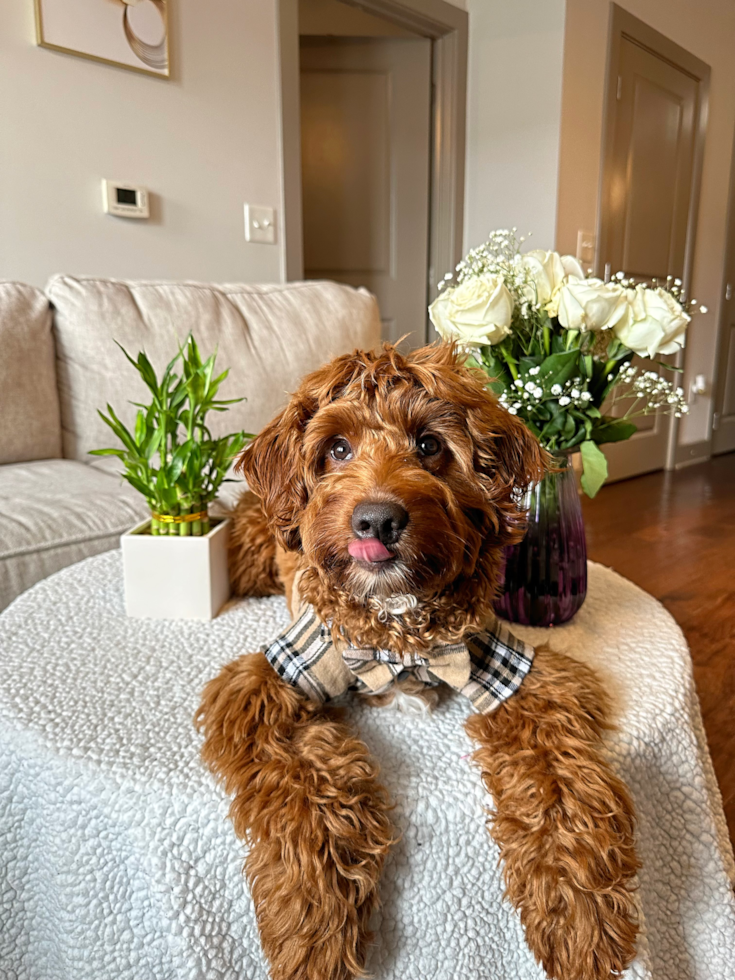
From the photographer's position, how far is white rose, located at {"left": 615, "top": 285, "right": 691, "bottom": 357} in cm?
91

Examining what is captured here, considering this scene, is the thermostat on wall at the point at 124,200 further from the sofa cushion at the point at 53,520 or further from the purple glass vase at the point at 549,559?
the purple glass vase at the point at 549,559

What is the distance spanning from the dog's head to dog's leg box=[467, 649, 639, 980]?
0.60 ft

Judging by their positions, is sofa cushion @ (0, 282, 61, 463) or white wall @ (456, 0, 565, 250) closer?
sofa cushion @ (0, 282, 61, 463)

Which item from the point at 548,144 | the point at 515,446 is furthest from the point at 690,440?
the point at 515,446

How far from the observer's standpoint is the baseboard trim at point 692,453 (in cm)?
492

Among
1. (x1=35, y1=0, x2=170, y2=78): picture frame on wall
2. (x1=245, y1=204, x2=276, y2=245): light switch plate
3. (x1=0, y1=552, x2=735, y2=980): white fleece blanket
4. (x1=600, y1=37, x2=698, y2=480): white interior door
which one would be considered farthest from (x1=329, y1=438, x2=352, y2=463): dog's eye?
(x1=600, y1=37, x2=698, y2=480): white interior door

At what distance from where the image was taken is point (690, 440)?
5.04m

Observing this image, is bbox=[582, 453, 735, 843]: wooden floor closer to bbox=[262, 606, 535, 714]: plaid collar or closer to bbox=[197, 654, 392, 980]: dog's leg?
bbox=[262, 606, 535, 714]: plaid collar

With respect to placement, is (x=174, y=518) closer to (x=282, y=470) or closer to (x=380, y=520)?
(x=282, y=470)

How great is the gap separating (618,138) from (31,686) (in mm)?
4168

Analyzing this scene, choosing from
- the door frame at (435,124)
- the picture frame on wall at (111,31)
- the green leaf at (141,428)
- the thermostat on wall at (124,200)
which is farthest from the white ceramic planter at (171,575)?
the door frame at (435,124)

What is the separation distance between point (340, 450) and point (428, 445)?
99 mm

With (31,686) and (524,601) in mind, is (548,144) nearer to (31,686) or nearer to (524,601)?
(524,601)

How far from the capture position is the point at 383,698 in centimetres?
87
